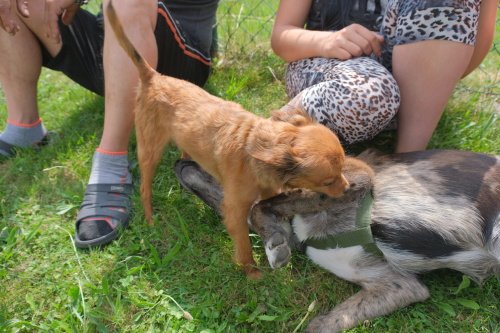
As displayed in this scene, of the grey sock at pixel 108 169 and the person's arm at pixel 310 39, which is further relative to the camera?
the grey sock at pixel 108 169

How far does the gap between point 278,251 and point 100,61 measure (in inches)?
81.7

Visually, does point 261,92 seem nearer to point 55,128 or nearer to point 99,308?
point 55,128

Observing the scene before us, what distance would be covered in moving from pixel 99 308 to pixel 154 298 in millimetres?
266

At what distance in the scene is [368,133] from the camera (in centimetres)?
255

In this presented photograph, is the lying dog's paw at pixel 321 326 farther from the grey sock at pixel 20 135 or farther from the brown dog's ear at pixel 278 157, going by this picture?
the grey sock at pixel 20 135

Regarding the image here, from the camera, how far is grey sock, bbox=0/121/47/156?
336 centimetres

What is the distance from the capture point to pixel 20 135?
133 inches

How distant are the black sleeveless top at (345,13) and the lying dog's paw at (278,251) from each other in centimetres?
159

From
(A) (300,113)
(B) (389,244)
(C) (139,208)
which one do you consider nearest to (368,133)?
(A) (300,113)

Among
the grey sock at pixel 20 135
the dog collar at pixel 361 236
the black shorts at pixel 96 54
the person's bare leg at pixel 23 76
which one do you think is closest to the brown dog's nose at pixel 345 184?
the dog collar at pixel 361 236

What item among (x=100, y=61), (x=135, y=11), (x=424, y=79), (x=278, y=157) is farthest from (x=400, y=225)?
(x=100, y=61)

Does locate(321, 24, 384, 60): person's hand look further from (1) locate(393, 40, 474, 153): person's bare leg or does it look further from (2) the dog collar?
(2) the dog collar

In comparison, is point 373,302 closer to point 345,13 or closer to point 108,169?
point 108,169

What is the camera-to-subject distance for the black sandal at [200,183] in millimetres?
2635
